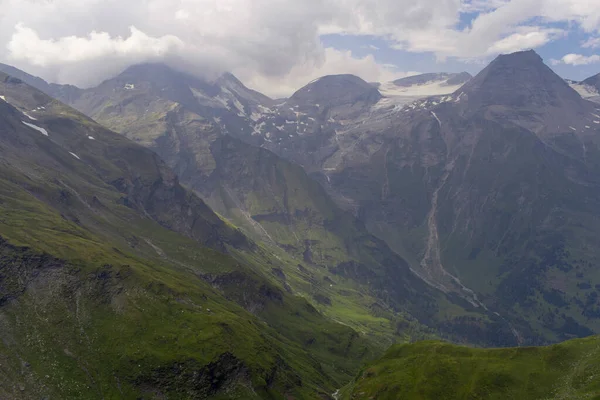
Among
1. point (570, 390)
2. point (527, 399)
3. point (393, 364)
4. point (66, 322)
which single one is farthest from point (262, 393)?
point (570, 390)

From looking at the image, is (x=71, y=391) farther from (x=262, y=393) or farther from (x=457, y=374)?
(x=457, y=374)

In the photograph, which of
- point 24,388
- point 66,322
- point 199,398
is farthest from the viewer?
point 66,322

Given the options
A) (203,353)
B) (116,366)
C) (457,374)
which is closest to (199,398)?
(203,353)

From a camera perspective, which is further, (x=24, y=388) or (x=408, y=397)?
(x=408, y=397)

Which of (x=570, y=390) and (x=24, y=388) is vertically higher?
(x=570, y=390)

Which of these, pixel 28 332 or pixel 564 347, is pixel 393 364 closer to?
pixel 564 347

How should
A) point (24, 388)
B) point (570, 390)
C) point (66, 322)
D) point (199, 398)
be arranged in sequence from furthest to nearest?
1. point (66, 322)
2. point (199, 398)
3. point (24, 388)
4. point (570, 390)

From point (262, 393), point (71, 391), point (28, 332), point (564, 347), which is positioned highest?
point (564, 347)
